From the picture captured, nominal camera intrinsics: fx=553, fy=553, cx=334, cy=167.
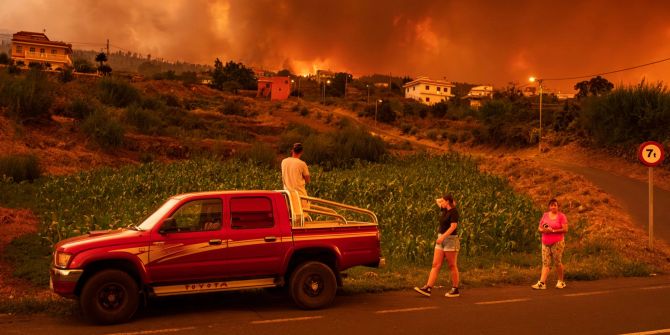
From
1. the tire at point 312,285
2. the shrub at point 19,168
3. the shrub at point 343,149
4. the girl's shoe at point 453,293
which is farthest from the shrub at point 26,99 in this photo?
the girl's shoe at point 453,293

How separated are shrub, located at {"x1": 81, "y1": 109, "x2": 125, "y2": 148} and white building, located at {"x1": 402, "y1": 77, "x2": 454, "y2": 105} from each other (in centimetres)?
9969

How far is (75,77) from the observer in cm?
6569

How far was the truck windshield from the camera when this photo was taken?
27.1 feet

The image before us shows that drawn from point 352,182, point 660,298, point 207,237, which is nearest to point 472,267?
point 660,298

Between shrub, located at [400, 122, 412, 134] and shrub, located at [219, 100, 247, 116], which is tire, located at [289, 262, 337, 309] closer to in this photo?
shrub, located at [219, 100, 247, 116]

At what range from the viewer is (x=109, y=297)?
7.70 metres

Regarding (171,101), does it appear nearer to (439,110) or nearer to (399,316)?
(439,110)

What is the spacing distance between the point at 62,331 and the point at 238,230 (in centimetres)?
270

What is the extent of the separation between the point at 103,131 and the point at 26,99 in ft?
16.6

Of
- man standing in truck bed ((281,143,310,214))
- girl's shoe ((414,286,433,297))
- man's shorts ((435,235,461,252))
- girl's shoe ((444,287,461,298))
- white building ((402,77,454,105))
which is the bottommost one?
girl's shoe ((444,287,461,298))

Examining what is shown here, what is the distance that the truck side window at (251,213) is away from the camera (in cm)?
854

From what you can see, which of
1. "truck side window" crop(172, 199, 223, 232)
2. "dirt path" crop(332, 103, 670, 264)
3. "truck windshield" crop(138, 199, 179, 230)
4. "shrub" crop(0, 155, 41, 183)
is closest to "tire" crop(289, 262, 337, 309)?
"truck side window" crop(172, 199, 223, 232)

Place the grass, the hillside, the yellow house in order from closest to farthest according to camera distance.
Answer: the grass
the hillside
the yellow house

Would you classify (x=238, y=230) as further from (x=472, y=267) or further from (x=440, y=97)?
(x=440, y=97)
